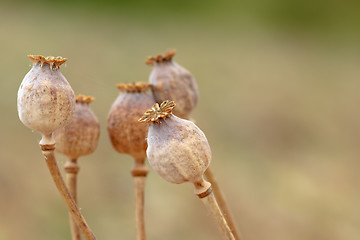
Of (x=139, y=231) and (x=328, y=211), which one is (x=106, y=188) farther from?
(x=139, y=231)

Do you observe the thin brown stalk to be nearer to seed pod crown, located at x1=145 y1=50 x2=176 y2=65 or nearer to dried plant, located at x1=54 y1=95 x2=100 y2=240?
dried plant, located at x1=54 y1=95 x2=100 y2=240

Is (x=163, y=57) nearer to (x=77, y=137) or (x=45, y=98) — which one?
(x=77, y=137)

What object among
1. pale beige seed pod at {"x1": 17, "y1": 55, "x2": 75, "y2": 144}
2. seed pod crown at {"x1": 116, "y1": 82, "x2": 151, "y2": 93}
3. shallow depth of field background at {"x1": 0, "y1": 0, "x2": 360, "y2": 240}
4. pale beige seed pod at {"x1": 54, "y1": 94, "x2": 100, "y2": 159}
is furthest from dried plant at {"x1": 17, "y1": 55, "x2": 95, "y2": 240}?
shallow depth of field background at {"x1": 0, "y1": 0, "x2": 360, "y2": 240}

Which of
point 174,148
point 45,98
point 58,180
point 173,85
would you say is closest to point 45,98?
point 45,98

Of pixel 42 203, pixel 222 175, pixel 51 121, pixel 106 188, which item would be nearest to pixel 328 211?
pixel 222 175

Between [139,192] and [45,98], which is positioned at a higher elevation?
[45,98]

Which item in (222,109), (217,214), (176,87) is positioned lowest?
(222,109)
